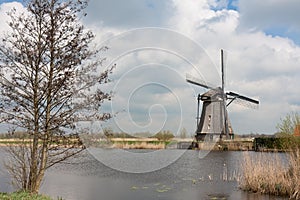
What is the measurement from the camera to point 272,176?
1005 cm

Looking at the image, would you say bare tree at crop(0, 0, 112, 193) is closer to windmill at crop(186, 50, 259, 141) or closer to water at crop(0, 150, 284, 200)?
water at crop(0, 150, 284, 200)

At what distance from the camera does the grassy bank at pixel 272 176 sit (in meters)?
9.31

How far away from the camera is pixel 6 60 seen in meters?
6.03

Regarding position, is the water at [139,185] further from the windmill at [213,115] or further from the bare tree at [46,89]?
the windmill at [213,115]

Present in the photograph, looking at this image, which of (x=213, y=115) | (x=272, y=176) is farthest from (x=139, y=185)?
(x=213, y=115)

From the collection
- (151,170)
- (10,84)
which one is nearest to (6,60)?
(10,84)

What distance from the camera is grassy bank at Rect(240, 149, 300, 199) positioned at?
931cm

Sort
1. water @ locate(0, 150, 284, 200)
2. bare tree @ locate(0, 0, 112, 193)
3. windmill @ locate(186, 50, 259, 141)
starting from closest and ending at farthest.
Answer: bare tree @ locate(0, 0, 112, 193), water @ locate(0, 150, 284, 200), windmill @ locate(186, 50, 259, 141)

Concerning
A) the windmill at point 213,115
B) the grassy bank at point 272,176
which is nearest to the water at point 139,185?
the grassy bank at point 272,176

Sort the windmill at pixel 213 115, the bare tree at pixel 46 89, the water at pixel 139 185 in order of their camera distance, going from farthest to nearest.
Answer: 1. the windmill at pixel 213 115
2. the water at pixel 139 185
3. the bare tree at pixel 46 89

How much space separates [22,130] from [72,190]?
5.01 meters

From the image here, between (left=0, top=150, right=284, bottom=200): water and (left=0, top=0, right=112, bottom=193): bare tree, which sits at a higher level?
(left=0, top=0, right=112, bottom=193): bare tree

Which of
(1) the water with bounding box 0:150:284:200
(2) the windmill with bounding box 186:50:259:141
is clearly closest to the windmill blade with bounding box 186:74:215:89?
(2) the windmill with bounding box 186:50:259:141

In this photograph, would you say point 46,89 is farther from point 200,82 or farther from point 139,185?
point 200,82
